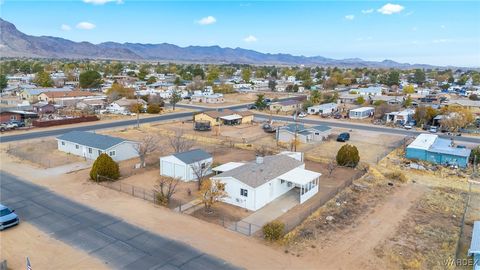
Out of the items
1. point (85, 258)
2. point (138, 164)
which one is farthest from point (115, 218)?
point (138, 164)

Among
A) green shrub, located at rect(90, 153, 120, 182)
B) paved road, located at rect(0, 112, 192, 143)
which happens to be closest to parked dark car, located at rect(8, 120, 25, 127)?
paved road, located at rect(0, 112, 192, 143)

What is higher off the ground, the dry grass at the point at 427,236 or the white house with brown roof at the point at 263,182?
the white house with brown roof at the point at 263,182

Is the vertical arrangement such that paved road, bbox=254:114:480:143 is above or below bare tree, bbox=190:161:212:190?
below

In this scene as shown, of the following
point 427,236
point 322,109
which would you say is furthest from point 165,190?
point 322,109

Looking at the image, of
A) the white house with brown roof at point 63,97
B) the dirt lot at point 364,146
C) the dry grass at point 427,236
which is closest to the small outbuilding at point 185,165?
the dirt lot at point 364,146

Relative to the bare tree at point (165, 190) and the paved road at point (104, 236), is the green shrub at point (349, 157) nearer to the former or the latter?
the bare tree at point (165, 190)

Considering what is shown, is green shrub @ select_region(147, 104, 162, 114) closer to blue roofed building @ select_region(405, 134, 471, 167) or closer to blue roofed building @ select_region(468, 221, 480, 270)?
blue roofed building @ select_region(405, 134, 471, 167)
